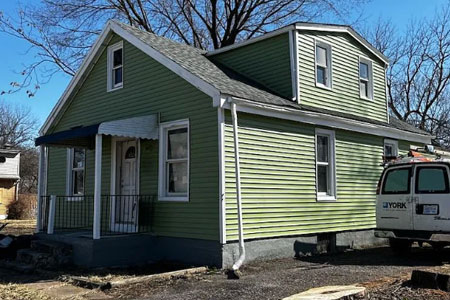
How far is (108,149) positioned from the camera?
40.2 ft

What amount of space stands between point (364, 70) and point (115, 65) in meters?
7.72

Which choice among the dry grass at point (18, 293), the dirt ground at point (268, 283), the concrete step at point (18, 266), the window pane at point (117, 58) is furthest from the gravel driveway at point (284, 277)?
the window pane at point (117, 58)

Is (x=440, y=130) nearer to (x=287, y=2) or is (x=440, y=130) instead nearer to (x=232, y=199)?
(x=287, y=2)

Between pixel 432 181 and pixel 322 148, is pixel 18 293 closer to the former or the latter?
pixel 322 148

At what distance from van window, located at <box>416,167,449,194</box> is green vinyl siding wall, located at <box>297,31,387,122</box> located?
134 inches

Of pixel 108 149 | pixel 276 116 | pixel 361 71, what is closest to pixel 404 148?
pixel 361 71

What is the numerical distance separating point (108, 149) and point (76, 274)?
4015mm

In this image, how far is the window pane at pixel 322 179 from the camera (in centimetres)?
1190

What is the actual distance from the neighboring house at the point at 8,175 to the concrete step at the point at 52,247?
22.6 metres

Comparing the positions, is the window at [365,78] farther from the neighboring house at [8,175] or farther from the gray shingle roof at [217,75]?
the neighboring house at [8,175]

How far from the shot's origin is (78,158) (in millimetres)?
13820

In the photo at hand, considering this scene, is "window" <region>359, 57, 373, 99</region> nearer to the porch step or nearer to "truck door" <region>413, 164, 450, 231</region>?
"truck door" <region>413, 164, 450, 231</region>

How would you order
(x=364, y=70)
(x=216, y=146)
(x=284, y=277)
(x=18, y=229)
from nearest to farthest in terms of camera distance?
(x=284, y=277), (x=216, y=146), (x=364, y=70), (x=18, y=229)

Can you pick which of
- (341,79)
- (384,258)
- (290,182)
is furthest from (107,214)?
(341,79)
